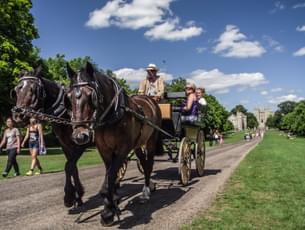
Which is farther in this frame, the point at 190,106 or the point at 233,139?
the point at 233,139

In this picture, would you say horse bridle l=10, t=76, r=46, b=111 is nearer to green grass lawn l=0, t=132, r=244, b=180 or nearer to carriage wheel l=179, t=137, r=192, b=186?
carriage wheel l=179, t=137, r=192, b=186

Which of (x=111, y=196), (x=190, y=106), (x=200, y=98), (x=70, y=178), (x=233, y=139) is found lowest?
(x=233, y=139)

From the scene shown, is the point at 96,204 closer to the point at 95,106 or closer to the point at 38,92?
the point at 38,92

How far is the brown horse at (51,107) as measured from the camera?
6.32 metres

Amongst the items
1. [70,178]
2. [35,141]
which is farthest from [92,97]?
[35,141]

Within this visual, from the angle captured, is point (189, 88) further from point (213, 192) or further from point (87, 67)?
point (87, 67)

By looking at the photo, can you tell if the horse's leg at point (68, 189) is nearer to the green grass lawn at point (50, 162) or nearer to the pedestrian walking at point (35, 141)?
the pedestrian walking at point (35, 141)

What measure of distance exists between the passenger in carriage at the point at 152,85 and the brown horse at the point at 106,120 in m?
2.13

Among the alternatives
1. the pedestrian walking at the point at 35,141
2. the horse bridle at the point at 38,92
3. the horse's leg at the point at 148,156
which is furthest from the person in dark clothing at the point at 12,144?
the horse bridle at the point at 38,92

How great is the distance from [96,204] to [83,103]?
284cm

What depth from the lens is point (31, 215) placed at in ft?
20.6

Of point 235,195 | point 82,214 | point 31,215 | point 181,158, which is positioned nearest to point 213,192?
point 235,195

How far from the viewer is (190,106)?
1026 cm

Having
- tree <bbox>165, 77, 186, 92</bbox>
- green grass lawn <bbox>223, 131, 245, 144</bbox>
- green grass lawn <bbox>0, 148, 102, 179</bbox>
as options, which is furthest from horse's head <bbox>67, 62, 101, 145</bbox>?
tree <bbox>165, 77, 186, 92</bbox>
